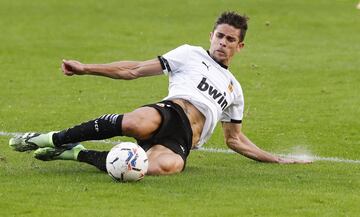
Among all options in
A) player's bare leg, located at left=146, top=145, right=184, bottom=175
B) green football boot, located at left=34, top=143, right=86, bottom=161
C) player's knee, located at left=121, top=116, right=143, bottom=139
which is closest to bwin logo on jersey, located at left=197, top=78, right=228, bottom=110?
player's bare leg, located at left=146, top=145, right=184, bottom=175

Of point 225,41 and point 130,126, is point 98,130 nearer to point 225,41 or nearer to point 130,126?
point 130,126

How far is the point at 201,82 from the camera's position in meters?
11.5

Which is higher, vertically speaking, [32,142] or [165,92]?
[32,142]

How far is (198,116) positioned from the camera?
452 inches

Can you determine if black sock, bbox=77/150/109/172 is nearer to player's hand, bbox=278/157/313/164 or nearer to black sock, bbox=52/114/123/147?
black sock, bbox=52/114/123/147

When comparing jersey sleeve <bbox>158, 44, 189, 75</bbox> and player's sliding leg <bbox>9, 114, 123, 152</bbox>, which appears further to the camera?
jersey sleeve <bbox>158, 44, 189, 75</bbox>

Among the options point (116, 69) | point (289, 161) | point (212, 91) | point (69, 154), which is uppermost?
point (116, 69)

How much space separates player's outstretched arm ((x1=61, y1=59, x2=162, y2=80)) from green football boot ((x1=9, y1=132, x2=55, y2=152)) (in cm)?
77

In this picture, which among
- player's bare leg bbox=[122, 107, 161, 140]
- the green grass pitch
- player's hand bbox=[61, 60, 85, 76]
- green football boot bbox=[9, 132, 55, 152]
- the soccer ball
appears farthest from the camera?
green football boot bbox=[9, 132, 55, 152]

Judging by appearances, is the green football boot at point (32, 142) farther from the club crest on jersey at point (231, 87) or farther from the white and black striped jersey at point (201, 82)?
the club crest on jersey at point (231, 87)

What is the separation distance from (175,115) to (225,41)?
3.55 feet

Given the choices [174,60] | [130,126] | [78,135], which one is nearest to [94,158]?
[78,135]

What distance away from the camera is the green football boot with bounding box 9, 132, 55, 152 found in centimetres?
1093

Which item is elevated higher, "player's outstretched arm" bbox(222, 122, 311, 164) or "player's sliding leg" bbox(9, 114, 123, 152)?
"player's sliding leg" bbox(9, 114, 123, 152)
